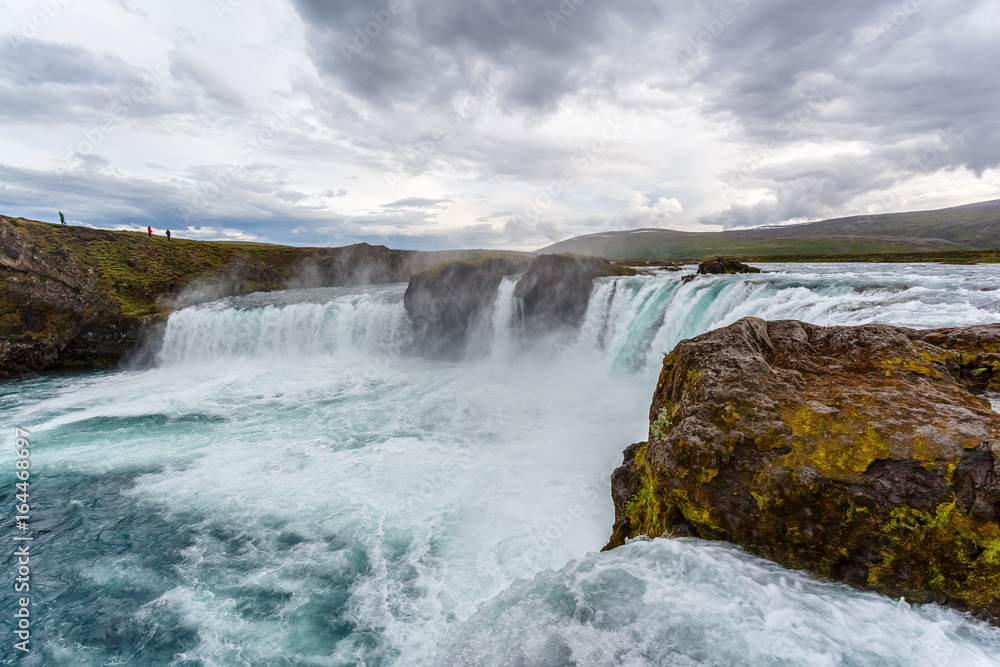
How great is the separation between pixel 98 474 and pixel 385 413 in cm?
976

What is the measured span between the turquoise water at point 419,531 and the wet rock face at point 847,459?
1.40 feet

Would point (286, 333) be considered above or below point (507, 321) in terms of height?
below

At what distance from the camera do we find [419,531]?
410 inches

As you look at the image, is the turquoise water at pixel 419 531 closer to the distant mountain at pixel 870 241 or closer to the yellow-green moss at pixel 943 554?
the yellow-green moss at pixel 943 554

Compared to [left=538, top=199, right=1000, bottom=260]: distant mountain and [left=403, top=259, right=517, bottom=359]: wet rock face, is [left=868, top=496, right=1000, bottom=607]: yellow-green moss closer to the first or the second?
[left=403, top=259, right=517, bottom=359]: wet rock face

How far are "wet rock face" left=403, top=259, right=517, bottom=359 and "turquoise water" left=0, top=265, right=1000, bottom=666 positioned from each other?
707 cm

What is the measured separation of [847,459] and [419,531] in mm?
8883

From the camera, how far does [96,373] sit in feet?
96.4

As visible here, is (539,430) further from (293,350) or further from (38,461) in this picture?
(293,350)

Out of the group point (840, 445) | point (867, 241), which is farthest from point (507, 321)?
point (867, 241)

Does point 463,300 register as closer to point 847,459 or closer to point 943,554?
point 847,459

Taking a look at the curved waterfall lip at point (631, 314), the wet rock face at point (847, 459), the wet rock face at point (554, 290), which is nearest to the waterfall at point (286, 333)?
the curved waterfall lip at point (631, 314)

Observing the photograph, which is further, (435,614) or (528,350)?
(528,350)

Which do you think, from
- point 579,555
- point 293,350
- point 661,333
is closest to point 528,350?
point 661,333
